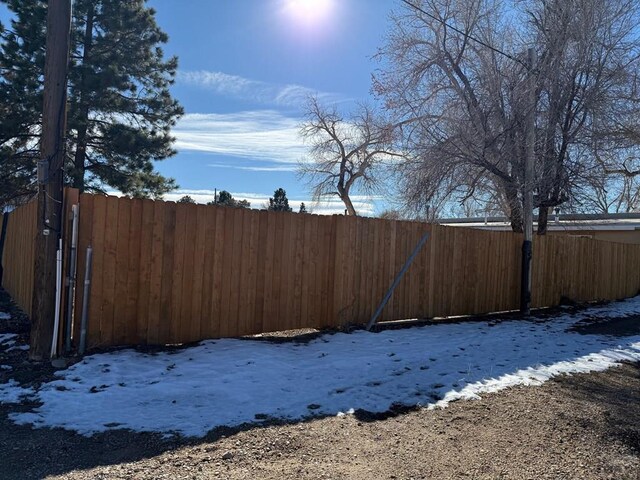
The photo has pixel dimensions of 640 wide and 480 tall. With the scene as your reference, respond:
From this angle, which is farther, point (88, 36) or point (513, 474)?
point (88, 36)

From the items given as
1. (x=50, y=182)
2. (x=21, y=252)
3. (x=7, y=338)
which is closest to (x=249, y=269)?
(x=50, y=182)

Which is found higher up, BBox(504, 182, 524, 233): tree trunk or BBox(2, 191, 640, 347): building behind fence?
BBox(504, 182, 524, 233): tree trunk

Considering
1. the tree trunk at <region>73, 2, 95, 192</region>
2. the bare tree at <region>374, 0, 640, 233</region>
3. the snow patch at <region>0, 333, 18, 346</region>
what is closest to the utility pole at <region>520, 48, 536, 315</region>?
the bare tree at <region>374, 0, 640, 233</region>

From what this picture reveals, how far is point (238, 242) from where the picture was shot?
25.1 feet

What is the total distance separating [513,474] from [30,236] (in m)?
8.83

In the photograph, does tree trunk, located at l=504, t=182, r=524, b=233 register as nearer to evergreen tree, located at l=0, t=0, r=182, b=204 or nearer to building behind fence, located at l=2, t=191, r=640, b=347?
building behind fence, located at l=2, t=191, r=640, b=347

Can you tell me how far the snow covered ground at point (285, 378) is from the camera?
15.7 feet

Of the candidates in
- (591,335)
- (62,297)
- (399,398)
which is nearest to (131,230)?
(62,297)

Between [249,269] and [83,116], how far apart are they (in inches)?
504

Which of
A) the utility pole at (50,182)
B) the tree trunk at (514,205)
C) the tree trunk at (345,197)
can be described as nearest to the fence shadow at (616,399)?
the utility pole at (50,182)

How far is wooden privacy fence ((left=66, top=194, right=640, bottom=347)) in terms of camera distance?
669 cm

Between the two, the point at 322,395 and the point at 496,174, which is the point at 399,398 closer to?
the point at 322,395

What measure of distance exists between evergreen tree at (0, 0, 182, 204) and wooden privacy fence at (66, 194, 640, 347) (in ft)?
39.9

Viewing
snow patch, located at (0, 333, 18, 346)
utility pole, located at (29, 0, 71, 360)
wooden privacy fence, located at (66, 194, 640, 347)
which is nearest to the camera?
utility pole, located at (29, 0, 71, 360)
